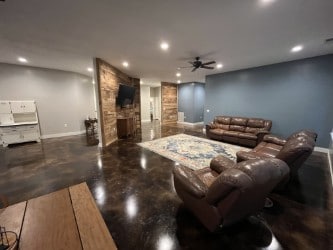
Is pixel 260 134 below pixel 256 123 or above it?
below

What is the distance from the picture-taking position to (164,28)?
2.70 metres

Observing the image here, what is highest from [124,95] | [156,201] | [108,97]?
[124,95]

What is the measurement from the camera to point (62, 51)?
3941 millimetres

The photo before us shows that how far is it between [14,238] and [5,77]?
6693 millimetres

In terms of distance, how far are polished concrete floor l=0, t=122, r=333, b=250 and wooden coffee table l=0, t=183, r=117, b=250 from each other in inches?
28.7

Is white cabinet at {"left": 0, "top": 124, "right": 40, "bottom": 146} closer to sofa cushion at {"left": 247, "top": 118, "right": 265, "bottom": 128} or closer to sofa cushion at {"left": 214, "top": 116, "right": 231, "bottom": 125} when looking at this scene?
sofa cushion at {"left": 214, "top": 116, "right": 231, "bottom": 125}

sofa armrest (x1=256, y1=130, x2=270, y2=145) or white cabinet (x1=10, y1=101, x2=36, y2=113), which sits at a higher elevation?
white cabinet (x1=10, y1=101, x2=36, y2=113)

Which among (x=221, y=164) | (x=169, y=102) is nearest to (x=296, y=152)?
(x=221, y=164)

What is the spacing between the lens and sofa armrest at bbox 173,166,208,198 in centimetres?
158

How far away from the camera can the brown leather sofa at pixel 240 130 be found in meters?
4.81

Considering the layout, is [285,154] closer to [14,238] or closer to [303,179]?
[303,179]

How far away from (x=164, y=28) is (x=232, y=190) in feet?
9.15

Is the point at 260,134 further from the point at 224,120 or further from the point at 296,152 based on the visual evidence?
the point at 296,152

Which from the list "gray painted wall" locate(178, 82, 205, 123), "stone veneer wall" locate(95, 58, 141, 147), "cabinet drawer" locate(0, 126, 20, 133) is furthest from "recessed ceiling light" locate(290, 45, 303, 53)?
"cabinet drawer" locate(0, 126, 20, 133)
